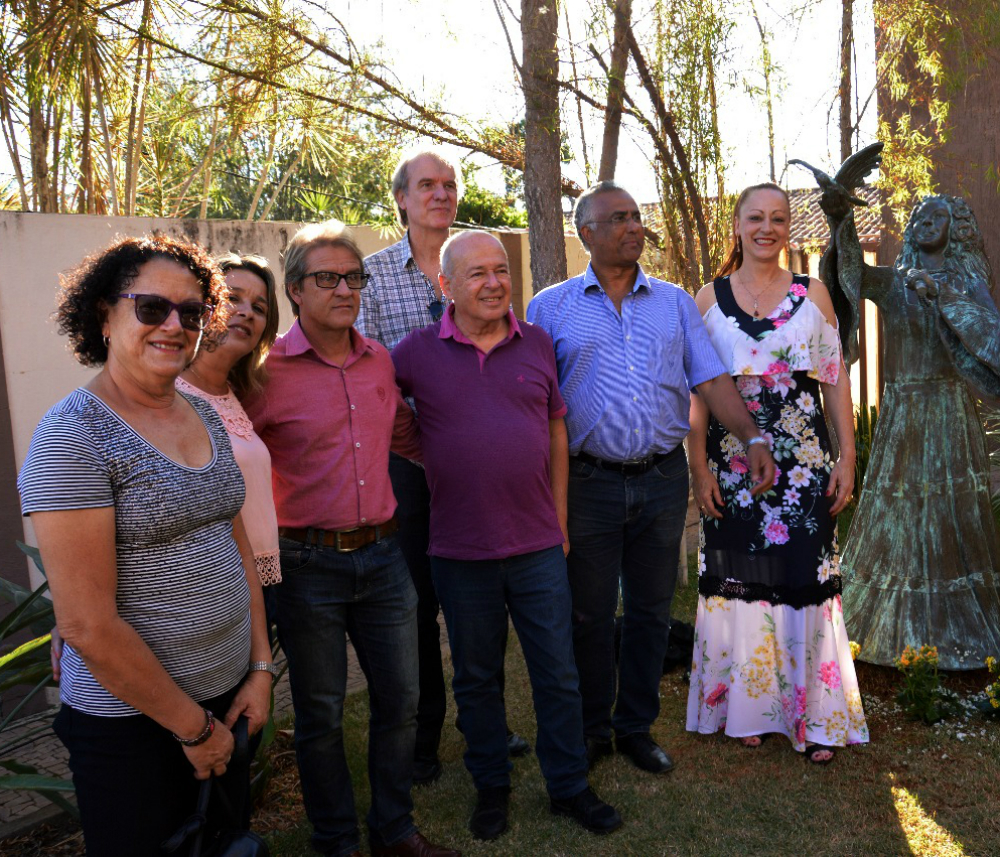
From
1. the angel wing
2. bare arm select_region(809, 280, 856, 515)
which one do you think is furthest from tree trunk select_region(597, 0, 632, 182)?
bare arm select_region(809, 280, 856, 515)

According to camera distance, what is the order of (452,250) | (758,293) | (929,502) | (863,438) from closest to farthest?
(452,250) → (758,293) → (929,502) → (863,438)

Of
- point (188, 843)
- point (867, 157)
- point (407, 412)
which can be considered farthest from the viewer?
point (867, 157)

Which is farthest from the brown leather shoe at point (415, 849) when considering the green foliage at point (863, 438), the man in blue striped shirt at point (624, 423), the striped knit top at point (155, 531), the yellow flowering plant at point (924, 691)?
the green foliage at point (863, 438)

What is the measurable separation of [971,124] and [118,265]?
7282 mm

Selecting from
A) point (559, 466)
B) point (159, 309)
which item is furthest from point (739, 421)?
point (159, 309)

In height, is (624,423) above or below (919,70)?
below

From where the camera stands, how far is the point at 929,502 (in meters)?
4.26

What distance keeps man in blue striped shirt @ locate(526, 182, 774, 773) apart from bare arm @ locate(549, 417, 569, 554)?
0.51 feet

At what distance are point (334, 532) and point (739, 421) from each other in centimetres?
158

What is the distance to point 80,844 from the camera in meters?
3.34

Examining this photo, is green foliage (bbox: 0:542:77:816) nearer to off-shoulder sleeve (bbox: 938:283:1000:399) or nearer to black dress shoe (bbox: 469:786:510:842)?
black dress shoe (bbox: 469:786:510:842)

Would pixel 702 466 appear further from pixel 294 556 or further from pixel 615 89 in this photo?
pixel 615 89

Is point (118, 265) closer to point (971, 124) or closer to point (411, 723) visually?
point (411, 723)

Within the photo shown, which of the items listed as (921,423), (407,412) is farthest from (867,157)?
(407,412)
